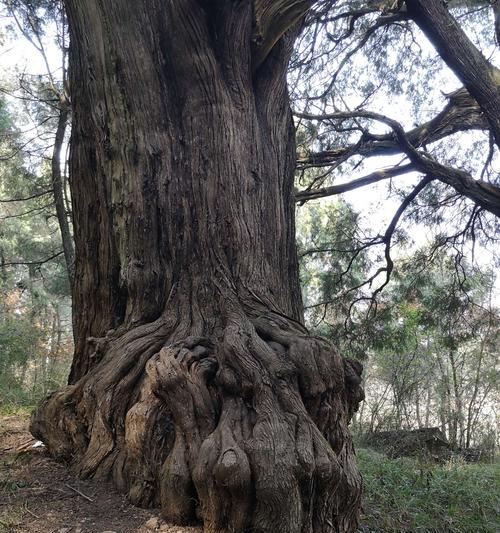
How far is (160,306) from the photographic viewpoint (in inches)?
114

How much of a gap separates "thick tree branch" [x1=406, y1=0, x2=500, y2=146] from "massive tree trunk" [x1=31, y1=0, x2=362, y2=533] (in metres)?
1.81

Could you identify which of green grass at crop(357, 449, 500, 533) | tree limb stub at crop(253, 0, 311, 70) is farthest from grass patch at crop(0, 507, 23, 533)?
tree limb stub at crop(253, 0, 311, 70)

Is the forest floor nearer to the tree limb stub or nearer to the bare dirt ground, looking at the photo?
the bare dirt ground

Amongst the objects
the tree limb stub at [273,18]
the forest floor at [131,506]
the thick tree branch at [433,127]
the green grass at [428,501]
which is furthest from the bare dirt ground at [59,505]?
the thick tree branch at [433,127]

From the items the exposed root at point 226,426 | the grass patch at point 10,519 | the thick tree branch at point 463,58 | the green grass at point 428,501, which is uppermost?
the thick tree branch at point 463,58

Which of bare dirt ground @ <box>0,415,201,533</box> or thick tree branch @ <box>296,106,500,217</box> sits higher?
thick tree branch @ <box>296,106,500,217</box>

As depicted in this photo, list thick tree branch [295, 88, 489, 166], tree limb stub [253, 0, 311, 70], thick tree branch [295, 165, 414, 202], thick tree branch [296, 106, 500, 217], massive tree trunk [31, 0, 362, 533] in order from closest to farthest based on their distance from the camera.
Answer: massive tree trunk [31, 0, 362, 533]
tree limb stub [253, 0, 311, 70]
thick tree branch [296, 106, 500, 217]
thick tree branch [295, 88, 489, 166]
thick tree branch [295, 165, 414, 202]

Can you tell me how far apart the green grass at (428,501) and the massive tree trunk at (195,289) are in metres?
1.60

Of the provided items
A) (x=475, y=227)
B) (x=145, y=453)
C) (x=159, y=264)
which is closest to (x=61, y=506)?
(x=145, y=453)

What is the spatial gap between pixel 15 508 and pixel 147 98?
2256mm

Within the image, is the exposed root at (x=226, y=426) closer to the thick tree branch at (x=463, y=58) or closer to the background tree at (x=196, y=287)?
the background tree at (x=196, y=287)

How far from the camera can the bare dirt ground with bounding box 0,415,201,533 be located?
6.32ft

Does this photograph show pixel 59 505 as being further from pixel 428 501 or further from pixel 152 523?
pixel 428 501

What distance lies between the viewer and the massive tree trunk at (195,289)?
196 cm
